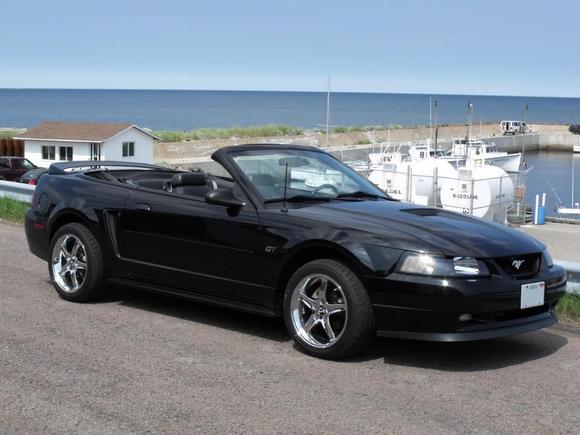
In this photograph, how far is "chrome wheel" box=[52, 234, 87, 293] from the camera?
24.9 ft

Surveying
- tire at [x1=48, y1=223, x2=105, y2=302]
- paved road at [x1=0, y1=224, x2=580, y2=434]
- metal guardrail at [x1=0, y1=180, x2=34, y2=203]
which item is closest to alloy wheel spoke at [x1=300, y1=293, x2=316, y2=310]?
paved road at [x1=0, y1=224, x2=580, y2=434]

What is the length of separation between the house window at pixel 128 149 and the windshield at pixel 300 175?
135ft

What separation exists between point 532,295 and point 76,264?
3961 millimetres

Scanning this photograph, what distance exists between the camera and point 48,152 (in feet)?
157

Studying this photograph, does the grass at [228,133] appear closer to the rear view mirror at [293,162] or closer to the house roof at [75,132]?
the house roof at [75,132]

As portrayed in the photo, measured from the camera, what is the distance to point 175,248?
6891 mm

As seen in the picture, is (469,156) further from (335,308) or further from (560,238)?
(335,308)

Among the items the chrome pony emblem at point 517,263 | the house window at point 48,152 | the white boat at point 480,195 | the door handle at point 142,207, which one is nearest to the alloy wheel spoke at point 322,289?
the chrome pony emblem at point 517,263

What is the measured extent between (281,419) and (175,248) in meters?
2.48

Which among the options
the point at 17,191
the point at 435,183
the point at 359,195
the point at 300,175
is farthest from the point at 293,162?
the point at 435,183

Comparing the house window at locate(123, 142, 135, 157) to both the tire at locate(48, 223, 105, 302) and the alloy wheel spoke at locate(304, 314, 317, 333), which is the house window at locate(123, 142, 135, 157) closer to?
the tire at locate(48, 223, 105, 302)

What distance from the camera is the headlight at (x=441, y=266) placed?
221 inches

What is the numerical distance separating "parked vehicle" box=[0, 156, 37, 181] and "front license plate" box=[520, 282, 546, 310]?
1161 inches

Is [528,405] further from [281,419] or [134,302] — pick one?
[134,302]
